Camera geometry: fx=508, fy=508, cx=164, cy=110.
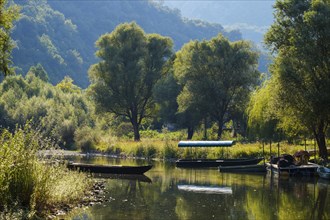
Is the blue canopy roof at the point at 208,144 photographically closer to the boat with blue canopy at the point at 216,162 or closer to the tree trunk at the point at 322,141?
the boat with blue canopy at the point at 216,162

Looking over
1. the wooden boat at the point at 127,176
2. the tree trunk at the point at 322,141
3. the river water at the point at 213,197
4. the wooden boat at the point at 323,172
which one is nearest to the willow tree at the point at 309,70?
the tree trunk at the point at 322,141

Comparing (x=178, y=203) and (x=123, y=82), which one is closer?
(x=178, y=203)

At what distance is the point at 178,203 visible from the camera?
2977 centimetres

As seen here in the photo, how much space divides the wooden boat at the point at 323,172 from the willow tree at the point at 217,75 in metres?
34.4

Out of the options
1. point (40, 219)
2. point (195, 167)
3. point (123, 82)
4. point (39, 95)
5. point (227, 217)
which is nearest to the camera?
point (40, 219)

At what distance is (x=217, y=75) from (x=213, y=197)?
151 feet

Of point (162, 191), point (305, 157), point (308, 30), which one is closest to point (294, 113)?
point (305, 157)

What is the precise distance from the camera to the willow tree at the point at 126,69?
8294cm

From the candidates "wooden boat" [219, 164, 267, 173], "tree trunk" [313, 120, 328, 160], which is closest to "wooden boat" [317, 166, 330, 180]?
"tree trunk" [313, 120, 328, 160]

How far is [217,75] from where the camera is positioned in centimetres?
7675

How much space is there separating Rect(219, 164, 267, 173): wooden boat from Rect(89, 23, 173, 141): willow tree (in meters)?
35.8

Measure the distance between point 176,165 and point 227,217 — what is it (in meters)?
30.9

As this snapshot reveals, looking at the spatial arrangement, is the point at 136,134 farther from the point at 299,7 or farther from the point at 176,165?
the point at 299,7

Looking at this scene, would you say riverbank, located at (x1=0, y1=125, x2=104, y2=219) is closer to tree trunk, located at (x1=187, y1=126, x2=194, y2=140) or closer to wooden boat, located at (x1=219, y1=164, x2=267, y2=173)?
wooden boat, located at (x1=219, y1=164, x2=267, y2=173)
